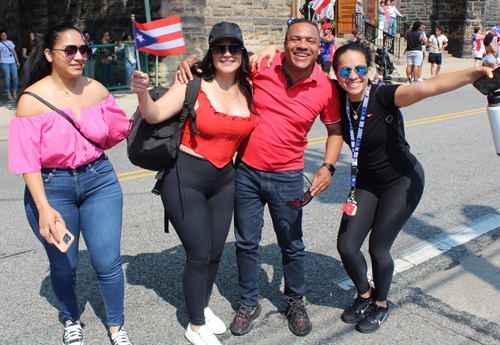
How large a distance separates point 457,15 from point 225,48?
2713 centimetres

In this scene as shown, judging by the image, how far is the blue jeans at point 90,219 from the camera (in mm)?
2699

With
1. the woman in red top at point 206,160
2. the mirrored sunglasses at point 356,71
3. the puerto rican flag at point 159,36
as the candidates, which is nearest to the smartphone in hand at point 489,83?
the mirrored sunglasses at point 356,71

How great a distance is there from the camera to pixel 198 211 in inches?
110

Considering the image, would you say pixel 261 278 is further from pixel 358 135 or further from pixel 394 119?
pixel 394 119

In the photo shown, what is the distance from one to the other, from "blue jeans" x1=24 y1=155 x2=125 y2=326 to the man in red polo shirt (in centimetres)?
A: 77

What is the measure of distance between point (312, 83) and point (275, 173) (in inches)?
24.1

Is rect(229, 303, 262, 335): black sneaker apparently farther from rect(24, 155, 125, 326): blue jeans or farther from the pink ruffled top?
the pink ruffled top

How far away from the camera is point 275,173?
2.96m

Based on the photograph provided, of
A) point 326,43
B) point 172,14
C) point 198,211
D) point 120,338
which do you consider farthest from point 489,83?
point 172,14

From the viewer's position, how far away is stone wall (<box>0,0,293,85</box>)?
14.8 meters

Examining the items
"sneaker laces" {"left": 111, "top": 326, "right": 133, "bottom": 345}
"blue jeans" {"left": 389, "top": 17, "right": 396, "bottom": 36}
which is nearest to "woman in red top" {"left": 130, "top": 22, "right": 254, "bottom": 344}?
"sneaker laces" {"left": 111, "top": 326, "right": 133, "bottom": 345}

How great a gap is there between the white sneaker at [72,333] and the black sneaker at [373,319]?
181cm

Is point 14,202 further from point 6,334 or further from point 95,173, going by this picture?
point 95,173

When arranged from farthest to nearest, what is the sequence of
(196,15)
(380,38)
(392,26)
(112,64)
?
1. (392,26)
2. (380,38)
3. (196,15)
4. (112,64)
